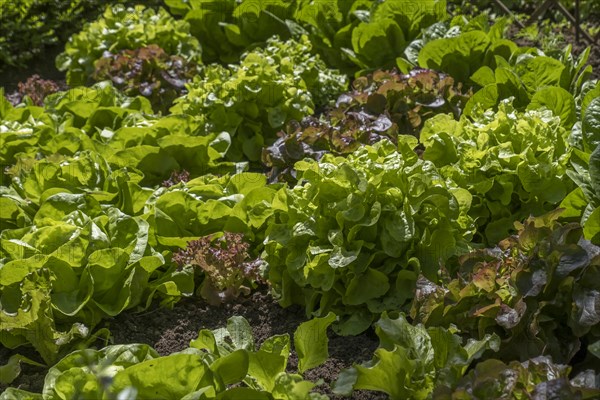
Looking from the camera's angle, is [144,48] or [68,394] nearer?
[68,394]

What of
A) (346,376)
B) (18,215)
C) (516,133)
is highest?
(516,133)

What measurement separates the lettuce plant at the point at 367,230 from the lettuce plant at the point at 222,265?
24cm

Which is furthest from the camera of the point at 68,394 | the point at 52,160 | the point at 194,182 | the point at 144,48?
the point at 144,48

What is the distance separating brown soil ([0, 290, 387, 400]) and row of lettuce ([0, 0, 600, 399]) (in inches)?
3.3

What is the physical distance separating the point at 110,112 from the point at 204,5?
177cm

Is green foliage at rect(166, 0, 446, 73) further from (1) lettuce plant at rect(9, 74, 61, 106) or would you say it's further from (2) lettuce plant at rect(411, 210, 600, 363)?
(2) lettuce plant at rect(411, 210, 600, 363)

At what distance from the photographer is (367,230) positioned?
370 centimetres

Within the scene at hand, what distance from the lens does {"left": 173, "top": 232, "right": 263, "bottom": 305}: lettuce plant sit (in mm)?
3973

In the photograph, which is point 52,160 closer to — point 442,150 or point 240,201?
point 240,201

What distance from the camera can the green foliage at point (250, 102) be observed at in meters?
5.25

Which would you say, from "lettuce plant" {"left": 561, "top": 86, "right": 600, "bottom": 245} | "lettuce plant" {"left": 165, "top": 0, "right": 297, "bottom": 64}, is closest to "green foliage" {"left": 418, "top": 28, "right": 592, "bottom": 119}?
"lettuce plant" {"left": 561, "top": 86, "right": 600, "bottom": 245}

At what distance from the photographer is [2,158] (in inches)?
206

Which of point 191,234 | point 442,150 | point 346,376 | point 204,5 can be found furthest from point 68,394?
point 204,5

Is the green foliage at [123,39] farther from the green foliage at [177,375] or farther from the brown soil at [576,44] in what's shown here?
the green foliage at [177,375]
